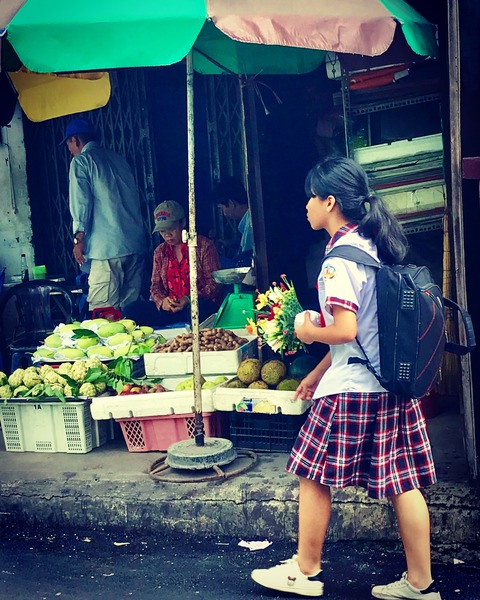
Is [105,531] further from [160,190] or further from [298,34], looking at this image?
[160,190]

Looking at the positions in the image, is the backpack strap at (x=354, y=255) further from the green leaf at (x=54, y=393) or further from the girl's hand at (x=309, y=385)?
the green leaf at (x=54, y=393)

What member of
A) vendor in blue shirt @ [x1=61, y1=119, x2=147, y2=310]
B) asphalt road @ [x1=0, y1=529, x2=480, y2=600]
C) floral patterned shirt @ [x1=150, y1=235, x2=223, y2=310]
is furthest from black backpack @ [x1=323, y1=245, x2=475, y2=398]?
vendor in blue shirt @ [x1=61, y1=119, x2=147, y2=310]

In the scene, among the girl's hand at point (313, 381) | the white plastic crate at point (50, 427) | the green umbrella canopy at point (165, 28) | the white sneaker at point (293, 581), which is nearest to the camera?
the white sneaker at point (293, 581)

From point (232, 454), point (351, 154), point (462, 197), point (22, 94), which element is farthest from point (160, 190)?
point (462, 197)

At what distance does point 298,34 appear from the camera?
4387 millimetres

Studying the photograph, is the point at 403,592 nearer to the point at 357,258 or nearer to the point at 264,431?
the point at 357,258

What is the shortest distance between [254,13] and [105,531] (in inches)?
122

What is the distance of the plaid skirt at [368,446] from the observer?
12.3ft

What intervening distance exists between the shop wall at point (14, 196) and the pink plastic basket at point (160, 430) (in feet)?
14.1

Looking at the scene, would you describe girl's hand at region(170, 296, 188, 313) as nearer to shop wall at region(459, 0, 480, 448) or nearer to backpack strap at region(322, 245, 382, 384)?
shop wall at region(459, 0, 480, 448)

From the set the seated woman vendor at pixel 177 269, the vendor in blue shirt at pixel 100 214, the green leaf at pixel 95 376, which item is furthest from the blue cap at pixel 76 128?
the green leaf at pixel 95 376

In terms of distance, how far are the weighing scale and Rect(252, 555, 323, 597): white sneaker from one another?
118 inches

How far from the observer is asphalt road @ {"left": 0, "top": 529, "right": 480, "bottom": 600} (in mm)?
4156

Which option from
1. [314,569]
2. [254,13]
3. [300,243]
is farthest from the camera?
[300,243]
